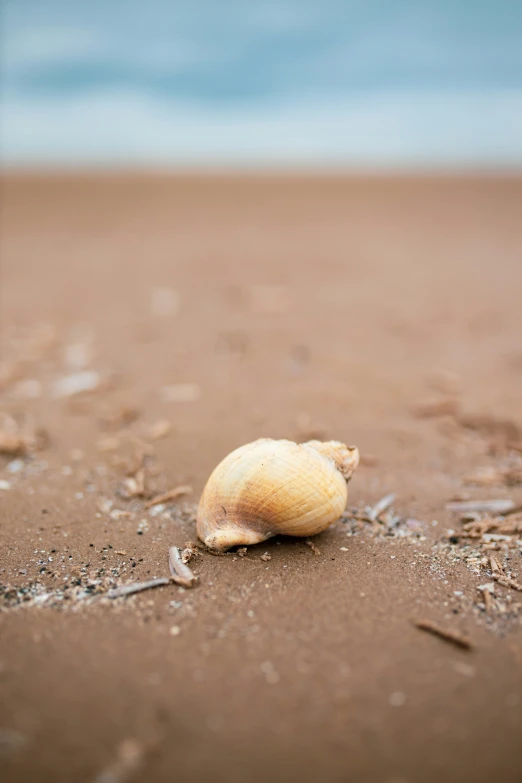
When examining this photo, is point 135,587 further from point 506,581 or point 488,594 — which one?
point 506,581

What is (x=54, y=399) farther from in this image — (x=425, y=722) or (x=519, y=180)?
(x=519, y=180)

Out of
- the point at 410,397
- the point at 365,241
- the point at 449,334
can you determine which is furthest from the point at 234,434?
the point at 365,241

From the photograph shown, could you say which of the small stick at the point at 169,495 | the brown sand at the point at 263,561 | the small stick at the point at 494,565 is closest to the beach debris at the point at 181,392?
the brown sand at the point at 263,561

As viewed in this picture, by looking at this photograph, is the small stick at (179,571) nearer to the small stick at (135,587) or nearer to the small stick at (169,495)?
the small stick at (135,587)

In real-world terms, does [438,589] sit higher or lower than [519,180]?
lower

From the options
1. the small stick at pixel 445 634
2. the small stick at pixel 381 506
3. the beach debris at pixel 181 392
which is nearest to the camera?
the small stick at pixel 445 634

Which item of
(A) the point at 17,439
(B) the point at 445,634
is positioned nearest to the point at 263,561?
(B) the point at 445,634
